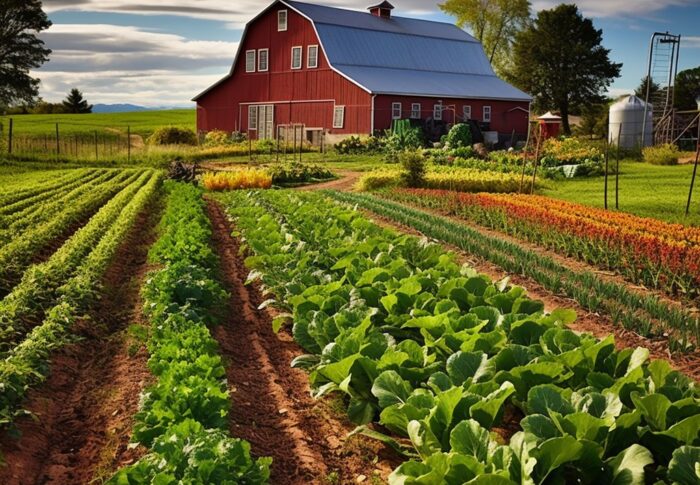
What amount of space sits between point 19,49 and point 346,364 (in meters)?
55.7

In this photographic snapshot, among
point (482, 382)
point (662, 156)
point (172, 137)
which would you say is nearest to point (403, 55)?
point (172, 137)

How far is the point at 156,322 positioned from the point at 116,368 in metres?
0.54

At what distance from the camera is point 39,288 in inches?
355

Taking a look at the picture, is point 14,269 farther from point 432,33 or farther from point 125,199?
point 432,33

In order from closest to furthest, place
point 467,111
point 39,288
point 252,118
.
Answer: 1. point 39,288
2. point 467,111
3. point 252,118

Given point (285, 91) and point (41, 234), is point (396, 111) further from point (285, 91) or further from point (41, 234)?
point (41, 234)

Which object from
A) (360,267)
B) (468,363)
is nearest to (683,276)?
(360,267)

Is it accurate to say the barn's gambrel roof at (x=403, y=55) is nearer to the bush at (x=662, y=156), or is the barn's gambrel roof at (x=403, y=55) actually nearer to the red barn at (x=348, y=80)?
the red barn at (x=348, y=80)

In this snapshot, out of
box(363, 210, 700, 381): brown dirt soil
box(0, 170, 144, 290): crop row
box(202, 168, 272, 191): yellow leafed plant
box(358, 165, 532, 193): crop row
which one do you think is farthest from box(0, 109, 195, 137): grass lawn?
box(363, 210, 700, 381): brown dirt soil

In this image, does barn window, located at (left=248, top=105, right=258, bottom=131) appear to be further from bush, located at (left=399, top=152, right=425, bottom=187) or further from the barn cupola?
bush, located at (left=399, top=152, right=425, bottom=187)

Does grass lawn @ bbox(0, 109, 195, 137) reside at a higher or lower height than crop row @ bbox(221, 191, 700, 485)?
higher

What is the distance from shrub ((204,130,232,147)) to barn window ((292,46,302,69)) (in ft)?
17.4

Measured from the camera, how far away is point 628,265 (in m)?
11.4

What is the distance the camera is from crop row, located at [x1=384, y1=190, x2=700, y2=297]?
10.8 meters
